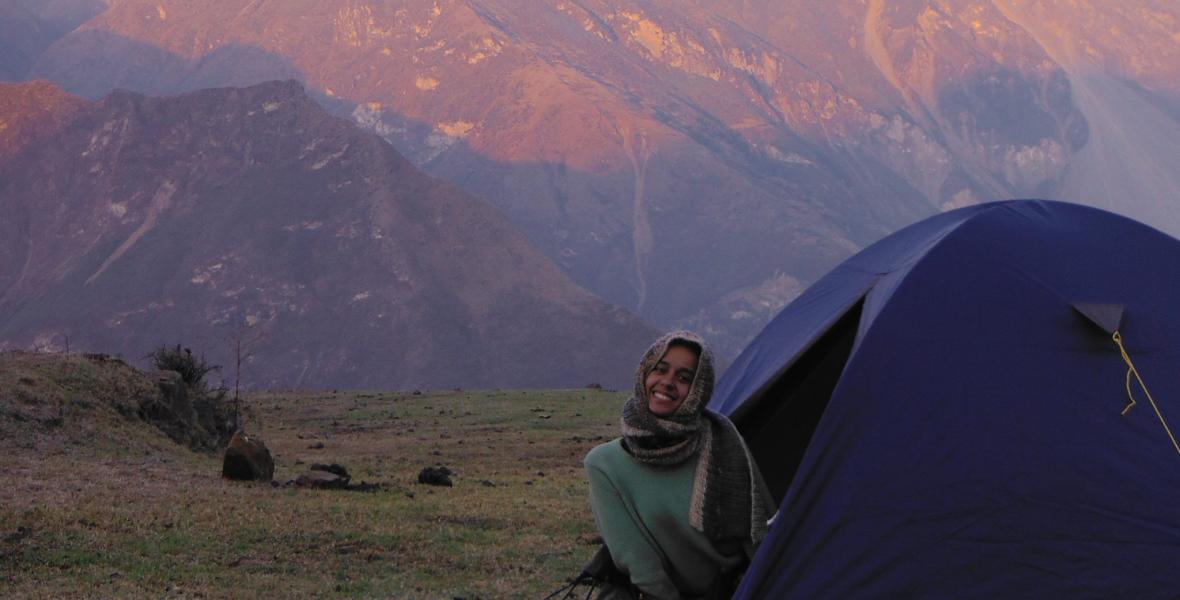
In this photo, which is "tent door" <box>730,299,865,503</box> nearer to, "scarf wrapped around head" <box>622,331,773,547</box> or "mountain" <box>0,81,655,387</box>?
"scarf wrapped around head" <box>622,331,773,547</box>

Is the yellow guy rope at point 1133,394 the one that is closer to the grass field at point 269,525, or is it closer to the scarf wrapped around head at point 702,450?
the scarf wrapped around head at point 702,450

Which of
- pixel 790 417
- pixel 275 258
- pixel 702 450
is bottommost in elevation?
pixel 275 258

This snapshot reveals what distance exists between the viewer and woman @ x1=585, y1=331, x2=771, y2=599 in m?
6.64

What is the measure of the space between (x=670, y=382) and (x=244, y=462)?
12.2m

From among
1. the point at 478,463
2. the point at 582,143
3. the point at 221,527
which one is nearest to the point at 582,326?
the point at 582,143

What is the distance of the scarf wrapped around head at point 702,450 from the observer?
6609mm

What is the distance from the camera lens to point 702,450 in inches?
263

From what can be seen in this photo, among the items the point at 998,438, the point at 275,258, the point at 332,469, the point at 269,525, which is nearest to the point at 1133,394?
the point at 998,438

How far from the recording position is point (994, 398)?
8523 millimetres

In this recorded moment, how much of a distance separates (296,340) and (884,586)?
11400 centimetres

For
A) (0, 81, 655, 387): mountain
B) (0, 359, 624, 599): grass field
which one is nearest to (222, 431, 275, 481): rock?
(0, 359, 624, 599): grass field

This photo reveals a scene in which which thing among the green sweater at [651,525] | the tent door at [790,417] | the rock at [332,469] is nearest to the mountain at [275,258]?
the rock at [332,469]

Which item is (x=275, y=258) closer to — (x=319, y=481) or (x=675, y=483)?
(x=319, y=481)

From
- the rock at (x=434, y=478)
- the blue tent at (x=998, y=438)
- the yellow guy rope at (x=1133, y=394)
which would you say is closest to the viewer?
the blue tent at (x=998, y=438)
